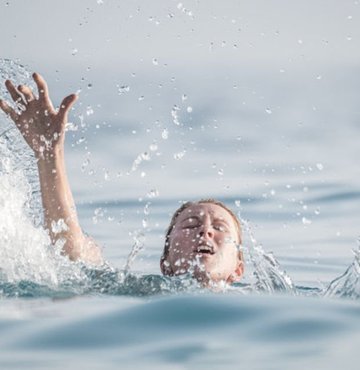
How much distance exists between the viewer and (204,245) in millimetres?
6137

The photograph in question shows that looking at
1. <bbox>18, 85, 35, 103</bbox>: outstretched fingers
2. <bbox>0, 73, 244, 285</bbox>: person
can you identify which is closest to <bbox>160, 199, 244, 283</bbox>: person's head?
<bbox>0, 73, 244, 285</bbox>: person

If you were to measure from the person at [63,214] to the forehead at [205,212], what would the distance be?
67mm

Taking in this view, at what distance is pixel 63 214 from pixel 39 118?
0.64 metres

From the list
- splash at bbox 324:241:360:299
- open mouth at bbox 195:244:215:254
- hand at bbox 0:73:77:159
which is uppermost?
hand at bbox 0:73:77:159

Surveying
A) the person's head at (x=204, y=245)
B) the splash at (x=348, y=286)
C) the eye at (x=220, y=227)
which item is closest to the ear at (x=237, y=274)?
the person's head at (x=204, y=245)

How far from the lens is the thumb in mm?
6027

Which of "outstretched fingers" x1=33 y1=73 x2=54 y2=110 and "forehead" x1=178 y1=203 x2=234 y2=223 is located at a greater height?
"outstretched fingers" x1=33 y1=73 x2=54 y2=110

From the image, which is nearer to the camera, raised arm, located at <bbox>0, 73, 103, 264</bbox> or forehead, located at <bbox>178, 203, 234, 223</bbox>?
raised arm, located at <bbox>0, 73, 103, 264</bbox>

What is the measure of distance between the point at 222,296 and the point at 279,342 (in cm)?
91

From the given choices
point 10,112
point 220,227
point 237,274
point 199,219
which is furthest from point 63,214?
point 237,274

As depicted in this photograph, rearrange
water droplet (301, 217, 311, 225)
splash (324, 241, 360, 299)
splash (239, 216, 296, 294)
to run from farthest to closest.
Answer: water droplet (301, 217, 311, 225) → splash (239, 216, 296, 294) → splash (324, 241, 360, 299)

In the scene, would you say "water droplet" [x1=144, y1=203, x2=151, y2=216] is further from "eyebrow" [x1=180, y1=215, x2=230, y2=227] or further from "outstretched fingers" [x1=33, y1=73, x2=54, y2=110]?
"outstretched fingers" [x1=33, y1=73, x2=54, y2=110]

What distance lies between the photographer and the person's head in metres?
6.11

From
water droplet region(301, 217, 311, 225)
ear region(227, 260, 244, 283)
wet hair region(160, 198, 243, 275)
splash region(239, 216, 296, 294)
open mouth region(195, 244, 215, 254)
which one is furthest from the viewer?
water droplet region(301, 217, 311, 225)
